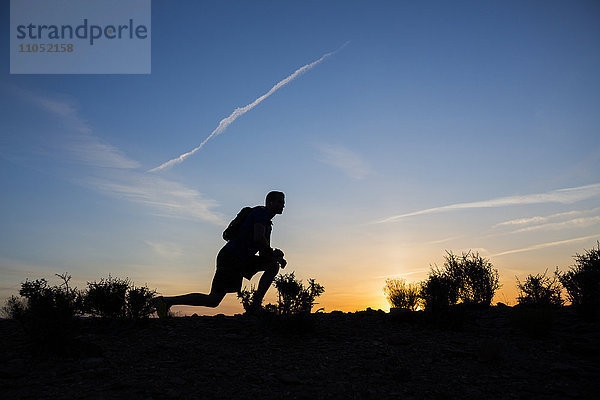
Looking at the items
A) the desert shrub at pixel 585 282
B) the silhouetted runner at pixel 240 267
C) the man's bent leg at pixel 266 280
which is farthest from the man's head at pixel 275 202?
the desert shrub at pixel 585 282

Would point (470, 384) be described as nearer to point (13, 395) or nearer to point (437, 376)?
point (437, 376)

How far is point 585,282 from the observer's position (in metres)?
9.53

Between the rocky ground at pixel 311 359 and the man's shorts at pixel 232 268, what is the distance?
2.16 feet

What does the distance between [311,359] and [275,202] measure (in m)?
2.87

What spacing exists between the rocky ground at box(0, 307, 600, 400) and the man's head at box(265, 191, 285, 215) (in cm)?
192

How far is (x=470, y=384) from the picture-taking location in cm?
547

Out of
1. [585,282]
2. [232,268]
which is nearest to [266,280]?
[232,268]

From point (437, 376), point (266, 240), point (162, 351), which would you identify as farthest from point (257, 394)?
point (266, 240)

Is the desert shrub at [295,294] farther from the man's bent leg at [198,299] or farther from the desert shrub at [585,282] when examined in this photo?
the desert shrub at [585,282]

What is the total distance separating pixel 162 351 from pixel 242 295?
218 centimetres

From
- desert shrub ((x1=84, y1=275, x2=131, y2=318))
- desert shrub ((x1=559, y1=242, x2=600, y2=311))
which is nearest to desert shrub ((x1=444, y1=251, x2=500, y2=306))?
desert shrub ((x1=559, y1=242, x2=600, y2=311))

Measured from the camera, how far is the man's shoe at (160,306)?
7965 millimetres

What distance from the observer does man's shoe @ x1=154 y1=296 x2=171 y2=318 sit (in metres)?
7.96

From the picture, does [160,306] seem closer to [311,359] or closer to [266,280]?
[266,280]
